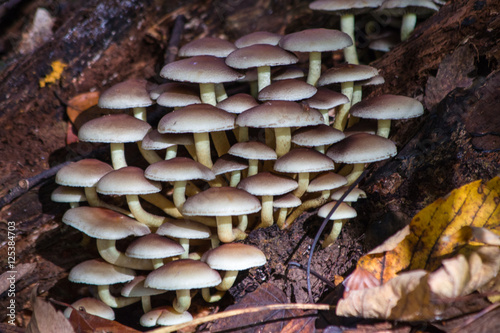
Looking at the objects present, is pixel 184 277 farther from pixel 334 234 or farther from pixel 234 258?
pixel 334 234

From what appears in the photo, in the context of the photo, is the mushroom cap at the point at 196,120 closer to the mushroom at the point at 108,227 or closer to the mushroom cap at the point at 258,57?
the mushroom cap at the point at 258,57

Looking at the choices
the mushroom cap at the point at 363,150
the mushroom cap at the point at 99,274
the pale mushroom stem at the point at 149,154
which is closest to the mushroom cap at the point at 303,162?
the mushroom cap at the point at 363,150

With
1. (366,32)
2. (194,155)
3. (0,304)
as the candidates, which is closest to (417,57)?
(366,32)

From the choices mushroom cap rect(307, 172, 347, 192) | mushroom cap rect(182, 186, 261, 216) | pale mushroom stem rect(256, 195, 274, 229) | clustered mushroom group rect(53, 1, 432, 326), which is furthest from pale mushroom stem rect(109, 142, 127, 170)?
mushroom cap rect(307, 172, 347, 192)

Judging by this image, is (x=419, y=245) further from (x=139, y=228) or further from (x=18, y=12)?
(x=18, y=12)

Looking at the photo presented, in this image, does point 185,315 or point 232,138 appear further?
point 232,138

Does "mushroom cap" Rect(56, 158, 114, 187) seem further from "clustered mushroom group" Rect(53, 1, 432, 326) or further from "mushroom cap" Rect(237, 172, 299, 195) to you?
"mushroom cap" Rect(237, 172, 299, 195)

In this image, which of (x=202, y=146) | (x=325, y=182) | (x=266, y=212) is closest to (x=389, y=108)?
(x=325, y=182)
